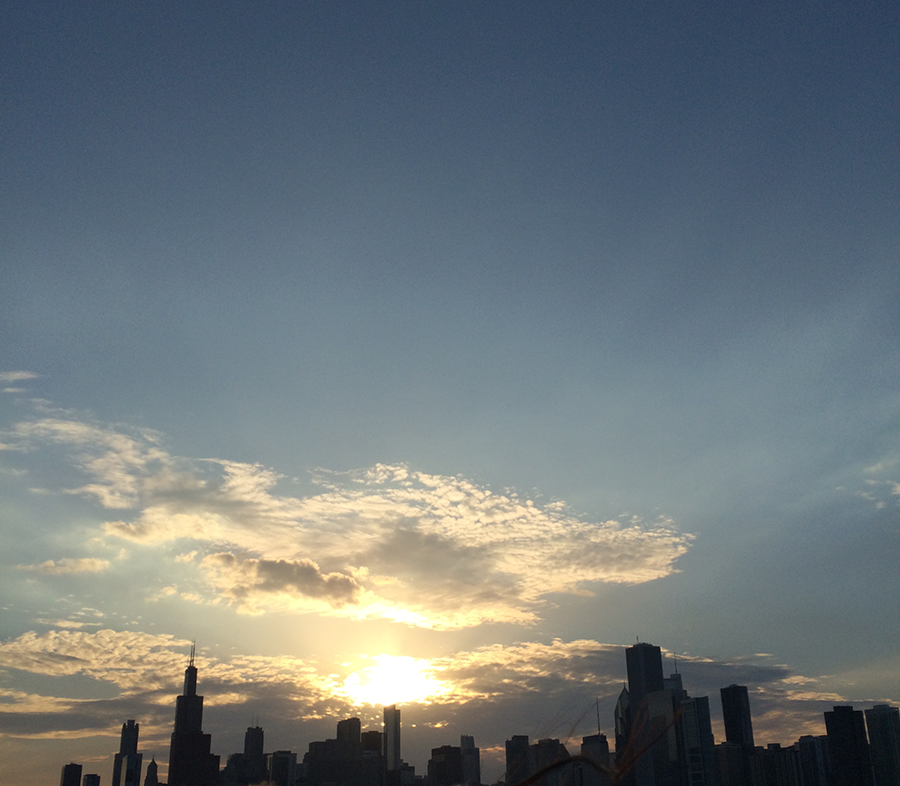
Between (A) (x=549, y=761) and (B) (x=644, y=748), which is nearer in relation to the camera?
(B) (x=644, y=748)

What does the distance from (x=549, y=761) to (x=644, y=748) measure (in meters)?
1.15

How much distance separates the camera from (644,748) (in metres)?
4.63

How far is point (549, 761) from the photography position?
219 inches
